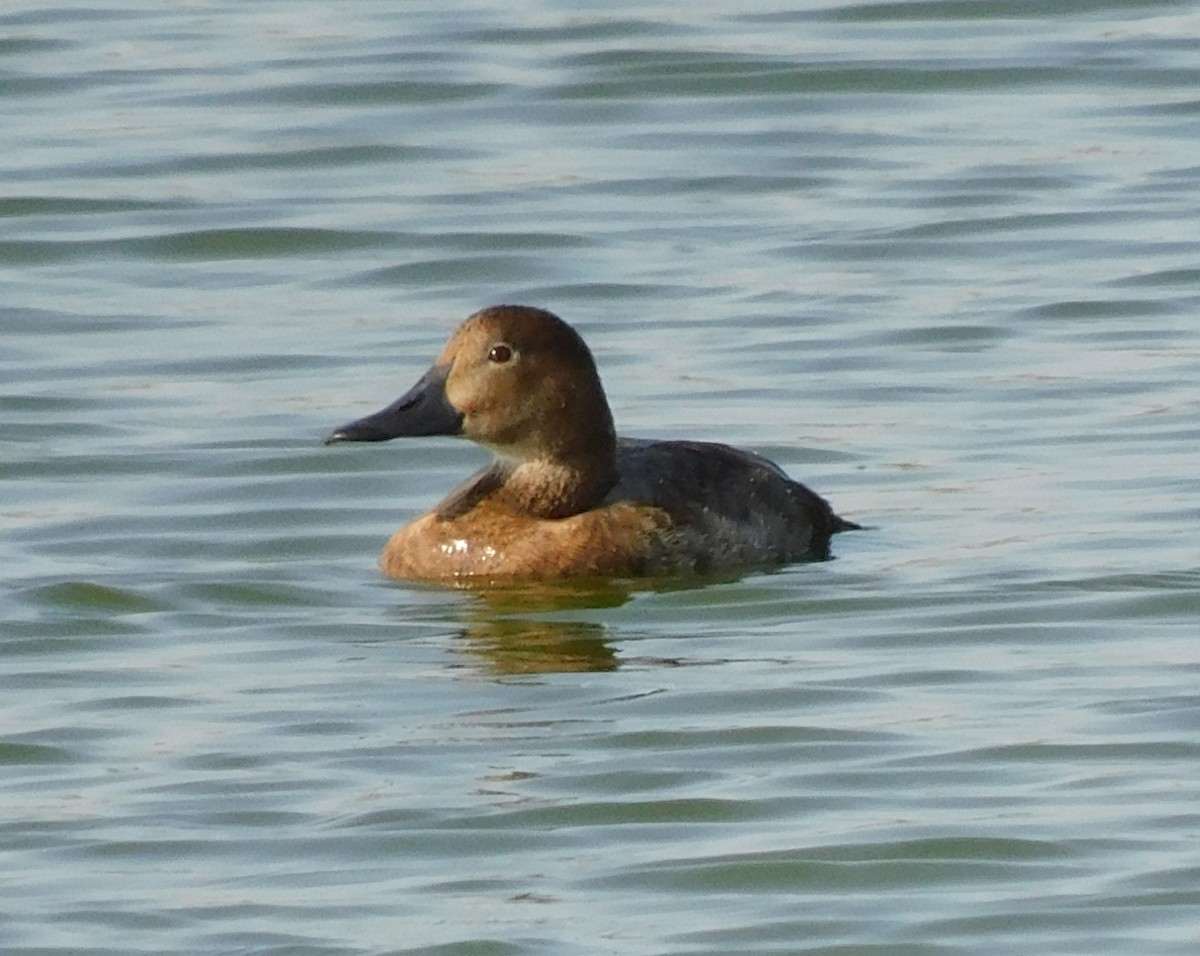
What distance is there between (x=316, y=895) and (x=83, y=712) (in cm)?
195

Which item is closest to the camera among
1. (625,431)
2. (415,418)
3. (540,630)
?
(540,630)

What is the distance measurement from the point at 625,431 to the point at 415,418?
2.09 meters

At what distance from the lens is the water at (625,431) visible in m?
8.23

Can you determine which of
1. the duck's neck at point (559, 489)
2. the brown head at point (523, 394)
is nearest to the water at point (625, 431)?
the duck's neck at point (559, 489)

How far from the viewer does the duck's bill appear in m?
11.7

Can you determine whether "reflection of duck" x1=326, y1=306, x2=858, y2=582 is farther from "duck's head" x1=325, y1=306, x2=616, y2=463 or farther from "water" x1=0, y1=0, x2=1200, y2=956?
"water" x1=0, y1=0, x2=1200, y2=956

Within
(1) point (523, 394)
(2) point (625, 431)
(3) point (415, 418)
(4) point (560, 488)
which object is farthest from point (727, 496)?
(2) point (625, 431)

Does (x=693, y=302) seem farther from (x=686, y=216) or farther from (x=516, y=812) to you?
(x=516, y=812)

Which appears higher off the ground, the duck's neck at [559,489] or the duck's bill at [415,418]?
Result: the duck's bill at [415,418]

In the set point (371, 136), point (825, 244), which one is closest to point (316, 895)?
point (825, 244)

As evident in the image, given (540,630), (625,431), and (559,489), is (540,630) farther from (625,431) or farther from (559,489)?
(625,431)

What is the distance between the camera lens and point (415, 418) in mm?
11750

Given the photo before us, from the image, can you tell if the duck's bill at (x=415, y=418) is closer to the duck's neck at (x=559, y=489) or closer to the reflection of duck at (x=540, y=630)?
the duck's neck at (x=559, y=489)

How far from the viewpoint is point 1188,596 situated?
10.8m
